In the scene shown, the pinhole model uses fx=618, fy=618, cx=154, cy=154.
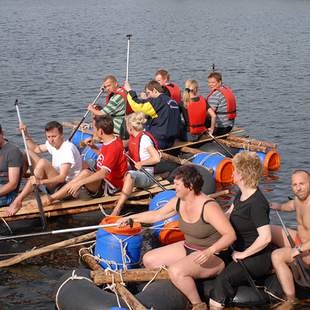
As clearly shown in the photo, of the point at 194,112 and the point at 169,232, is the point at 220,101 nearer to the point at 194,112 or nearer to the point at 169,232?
the point at 194,112

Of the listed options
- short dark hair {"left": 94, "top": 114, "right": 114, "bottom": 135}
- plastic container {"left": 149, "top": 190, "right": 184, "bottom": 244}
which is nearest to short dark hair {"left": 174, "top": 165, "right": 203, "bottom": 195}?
plastic container {"left": 149, "top": 190, "right": 184, "bottom": 244}

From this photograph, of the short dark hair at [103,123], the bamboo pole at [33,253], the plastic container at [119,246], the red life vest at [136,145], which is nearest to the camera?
the plastic container at [119,246]

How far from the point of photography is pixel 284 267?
24.0 ft

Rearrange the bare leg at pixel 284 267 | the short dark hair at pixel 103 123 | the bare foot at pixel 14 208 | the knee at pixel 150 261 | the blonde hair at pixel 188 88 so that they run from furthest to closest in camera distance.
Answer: the blonde hair at pixel 188 88 < the short dark hair at pixel 103 123 < the bare foot at pixel 14 208 < the knee at pixel 150 261 < the bare leg at pixel 284 267

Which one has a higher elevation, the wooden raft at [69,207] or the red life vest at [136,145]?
the red life vest at [136,145]

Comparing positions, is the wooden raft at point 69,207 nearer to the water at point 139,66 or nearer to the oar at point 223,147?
the water at point 139,66

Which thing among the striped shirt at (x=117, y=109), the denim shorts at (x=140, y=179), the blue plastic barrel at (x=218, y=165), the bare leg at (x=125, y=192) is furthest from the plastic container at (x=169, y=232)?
the striped shirt at (x=117, y=109)

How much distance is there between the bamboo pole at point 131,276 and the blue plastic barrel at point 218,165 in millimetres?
5216

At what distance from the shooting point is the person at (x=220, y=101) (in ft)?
46.9

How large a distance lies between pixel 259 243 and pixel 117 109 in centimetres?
704

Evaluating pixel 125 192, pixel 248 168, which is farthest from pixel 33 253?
pixel 248 168

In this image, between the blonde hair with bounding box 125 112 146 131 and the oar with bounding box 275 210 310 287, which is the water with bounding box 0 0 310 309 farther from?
the oar with bounding box 275 210 310 287

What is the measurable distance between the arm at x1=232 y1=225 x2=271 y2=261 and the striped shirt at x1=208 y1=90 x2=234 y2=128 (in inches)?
294

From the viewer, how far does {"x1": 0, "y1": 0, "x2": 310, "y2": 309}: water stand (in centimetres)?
1248
